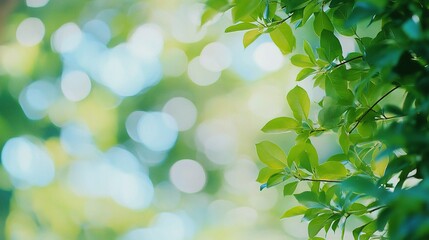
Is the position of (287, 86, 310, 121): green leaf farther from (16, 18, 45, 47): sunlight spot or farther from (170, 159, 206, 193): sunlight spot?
(170, 159, 206, 193): sunlight spot

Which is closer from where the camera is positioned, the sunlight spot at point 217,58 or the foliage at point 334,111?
the foliage at point 334,111

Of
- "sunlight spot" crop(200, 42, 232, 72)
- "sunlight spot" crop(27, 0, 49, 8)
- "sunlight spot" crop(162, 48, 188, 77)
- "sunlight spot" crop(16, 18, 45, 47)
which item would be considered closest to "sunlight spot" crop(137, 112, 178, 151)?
"sunlight spot" crop(162, 48, 188, 77)

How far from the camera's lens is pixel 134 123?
4125mm

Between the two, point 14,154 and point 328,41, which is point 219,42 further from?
point 328,41

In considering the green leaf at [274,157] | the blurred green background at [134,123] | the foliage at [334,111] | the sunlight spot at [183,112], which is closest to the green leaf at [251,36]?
the foliage at [334,111]

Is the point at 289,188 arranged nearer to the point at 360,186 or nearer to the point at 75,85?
the point at 360,186

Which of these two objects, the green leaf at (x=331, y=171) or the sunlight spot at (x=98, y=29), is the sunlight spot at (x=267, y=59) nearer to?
the sunlight spot at (x=98, y=29)

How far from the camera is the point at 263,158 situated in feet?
1.71

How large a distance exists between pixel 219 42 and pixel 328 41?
3781 mm

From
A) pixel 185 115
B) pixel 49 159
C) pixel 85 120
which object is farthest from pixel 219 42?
pixel 49 159

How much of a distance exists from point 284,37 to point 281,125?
8 centimetres

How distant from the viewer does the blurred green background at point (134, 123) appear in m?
3.56

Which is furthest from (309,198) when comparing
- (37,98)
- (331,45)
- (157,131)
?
(157,131)

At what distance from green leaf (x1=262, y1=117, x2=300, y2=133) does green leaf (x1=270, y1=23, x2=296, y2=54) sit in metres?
0.07
